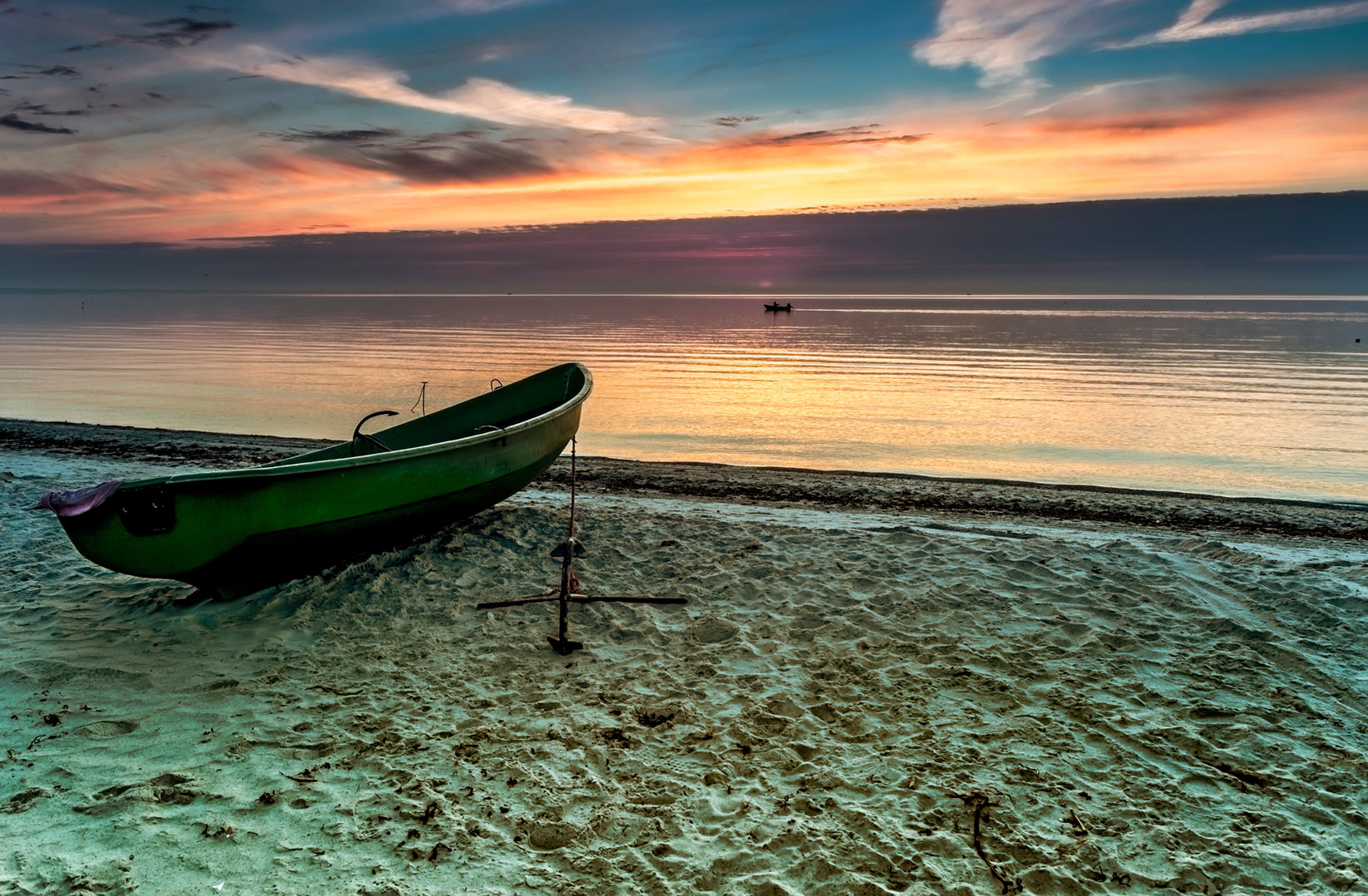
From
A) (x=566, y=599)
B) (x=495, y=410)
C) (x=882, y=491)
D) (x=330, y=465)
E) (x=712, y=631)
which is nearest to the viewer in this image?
(x=566, y=599)

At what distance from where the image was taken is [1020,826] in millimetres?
4180

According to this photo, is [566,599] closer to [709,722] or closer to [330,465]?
[709,722]

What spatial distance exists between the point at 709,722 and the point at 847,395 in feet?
70.1

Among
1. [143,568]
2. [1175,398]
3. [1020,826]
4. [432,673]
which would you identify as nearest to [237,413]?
[143,568]

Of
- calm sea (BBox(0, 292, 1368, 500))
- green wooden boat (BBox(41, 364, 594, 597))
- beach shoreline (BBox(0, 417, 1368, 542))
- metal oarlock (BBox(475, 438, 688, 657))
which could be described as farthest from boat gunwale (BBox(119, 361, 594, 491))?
calm sea (BBox(0, 292, 1368, 500))

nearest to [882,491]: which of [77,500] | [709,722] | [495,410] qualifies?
[495,410]

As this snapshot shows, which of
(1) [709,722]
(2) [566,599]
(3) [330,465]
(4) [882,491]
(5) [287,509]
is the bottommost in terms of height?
(1) [709,722]

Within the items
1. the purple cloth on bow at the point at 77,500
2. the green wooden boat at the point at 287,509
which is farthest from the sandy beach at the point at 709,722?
the purple cloth on bow at the point at 77,500

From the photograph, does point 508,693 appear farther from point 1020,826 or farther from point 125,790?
point 1020,826

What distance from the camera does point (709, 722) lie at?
5215mm

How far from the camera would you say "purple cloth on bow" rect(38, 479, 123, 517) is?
5.95 m

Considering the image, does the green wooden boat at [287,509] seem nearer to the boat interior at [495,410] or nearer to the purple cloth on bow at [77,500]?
the purple cloth on bow at [77,500]

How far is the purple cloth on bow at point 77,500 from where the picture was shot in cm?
595

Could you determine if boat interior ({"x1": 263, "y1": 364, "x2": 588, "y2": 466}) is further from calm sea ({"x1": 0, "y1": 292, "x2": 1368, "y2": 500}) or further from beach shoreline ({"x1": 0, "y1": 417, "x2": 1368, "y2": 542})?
calm sea ({"x1": 0, "y1": 292, "x2": 1368, "y2": 500})
